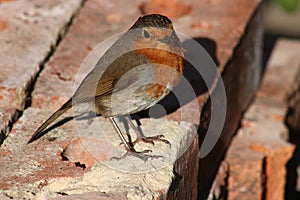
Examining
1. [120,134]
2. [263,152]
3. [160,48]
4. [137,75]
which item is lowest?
[263,152]

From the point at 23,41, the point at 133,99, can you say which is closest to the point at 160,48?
the point at 133,99

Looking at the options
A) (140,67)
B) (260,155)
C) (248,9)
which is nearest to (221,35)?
(248,9)

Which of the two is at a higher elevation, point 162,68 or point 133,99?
point 162,68

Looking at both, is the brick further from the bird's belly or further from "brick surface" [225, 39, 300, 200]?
"brick surface" [225, 39, 300, 200]

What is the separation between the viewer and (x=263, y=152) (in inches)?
167

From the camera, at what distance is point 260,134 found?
14.7 ft

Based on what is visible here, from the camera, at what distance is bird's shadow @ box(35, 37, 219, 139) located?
3475mm

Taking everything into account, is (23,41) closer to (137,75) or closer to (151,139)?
(137,75)

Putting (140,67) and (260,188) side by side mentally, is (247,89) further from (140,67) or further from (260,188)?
(140,67)

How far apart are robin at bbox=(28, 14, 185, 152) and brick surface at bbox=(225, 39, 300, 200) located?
1029 millimetres

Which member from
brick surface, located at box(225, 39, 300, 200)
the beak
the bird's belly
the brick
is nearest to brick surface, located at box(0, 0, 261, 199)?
the brick

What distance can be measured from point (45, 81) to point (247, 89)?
1.51 meters

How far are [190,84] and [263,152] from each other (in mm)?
710

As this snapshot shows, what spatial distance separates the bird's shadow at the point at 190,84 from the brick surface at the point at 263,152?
549 mm
